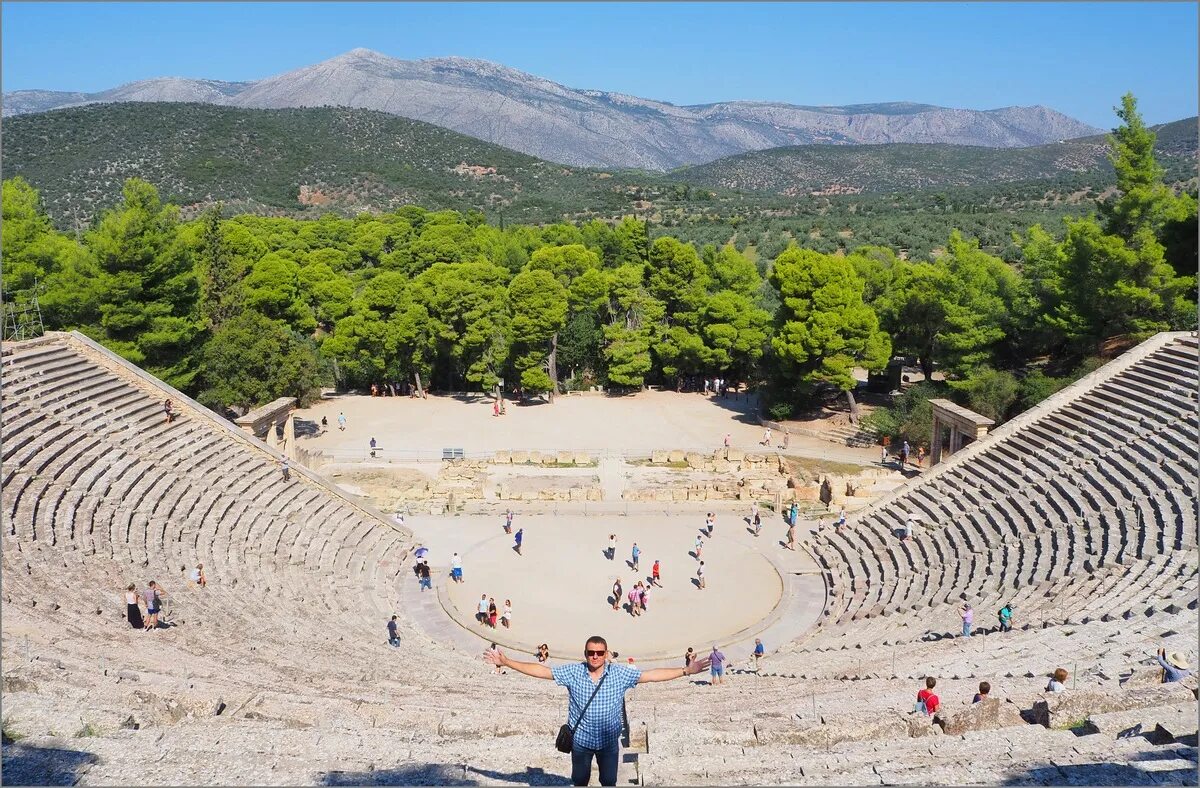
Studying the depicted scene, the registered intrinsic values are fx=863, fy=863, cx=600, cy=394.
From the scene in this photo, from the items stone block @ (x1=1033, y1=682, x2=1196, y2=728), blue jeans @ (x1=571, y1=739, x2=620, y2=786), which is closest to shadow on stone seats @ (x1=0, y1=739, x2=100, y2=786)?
blue jeans @ (x1=571, y1=739, x2=620, y2=786)

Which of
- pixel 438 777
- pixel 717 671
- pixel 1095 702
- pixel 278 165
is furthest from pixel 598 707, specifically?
pixel 278 165

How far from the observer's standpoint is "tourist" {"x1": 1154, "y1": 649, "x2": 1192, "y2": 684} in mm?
10167

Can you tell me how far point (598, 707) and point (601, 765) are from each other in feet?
1.84

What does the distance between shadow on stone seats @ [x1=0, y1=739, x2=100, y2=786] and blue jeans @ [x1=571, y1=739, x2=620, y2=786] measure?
165 inches

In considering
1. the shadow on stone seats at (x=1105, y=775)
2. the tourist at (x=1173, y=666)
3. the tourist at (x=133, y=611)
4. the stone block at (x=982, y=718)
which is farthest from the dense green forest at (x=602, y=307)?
the shadow on stone seats at (x=1105, y=775)

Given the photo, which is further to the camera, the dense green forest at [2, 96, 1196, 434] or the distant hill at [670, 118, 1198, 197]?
the distant hill at [670, 118, 1198, 197]

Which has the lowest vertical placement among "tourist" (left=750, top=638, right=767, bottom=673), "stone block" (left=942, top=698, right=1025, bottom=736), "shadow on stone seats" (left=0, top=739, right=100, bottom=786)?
"tourist" (left=750, top=638, right=767, bottom=673)

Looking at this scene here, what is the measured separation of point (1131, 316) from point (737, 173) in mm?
125690

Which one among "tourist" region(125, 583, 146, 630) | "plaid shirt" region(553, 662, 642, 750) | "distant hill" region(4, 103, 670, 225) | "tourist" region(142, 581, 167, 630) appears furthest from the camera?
"distant hill" region(4, 103, 670, 225)

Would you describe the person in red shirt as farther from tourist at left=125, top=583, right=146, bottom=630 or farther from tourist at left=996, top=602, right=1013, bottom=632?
tourist at left=125, top=583, right=146, bottom=630

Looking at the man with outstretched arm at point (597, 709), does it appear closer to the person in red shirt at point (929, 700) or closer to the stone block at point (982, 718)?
the stone block at point (982, 718)

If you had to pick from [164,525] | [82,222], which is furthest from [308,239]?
[164,525]

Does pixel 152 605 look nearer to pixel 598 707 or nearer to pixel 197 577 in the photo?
pixel 197 577

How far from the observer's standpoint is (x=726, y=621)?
1902cm
